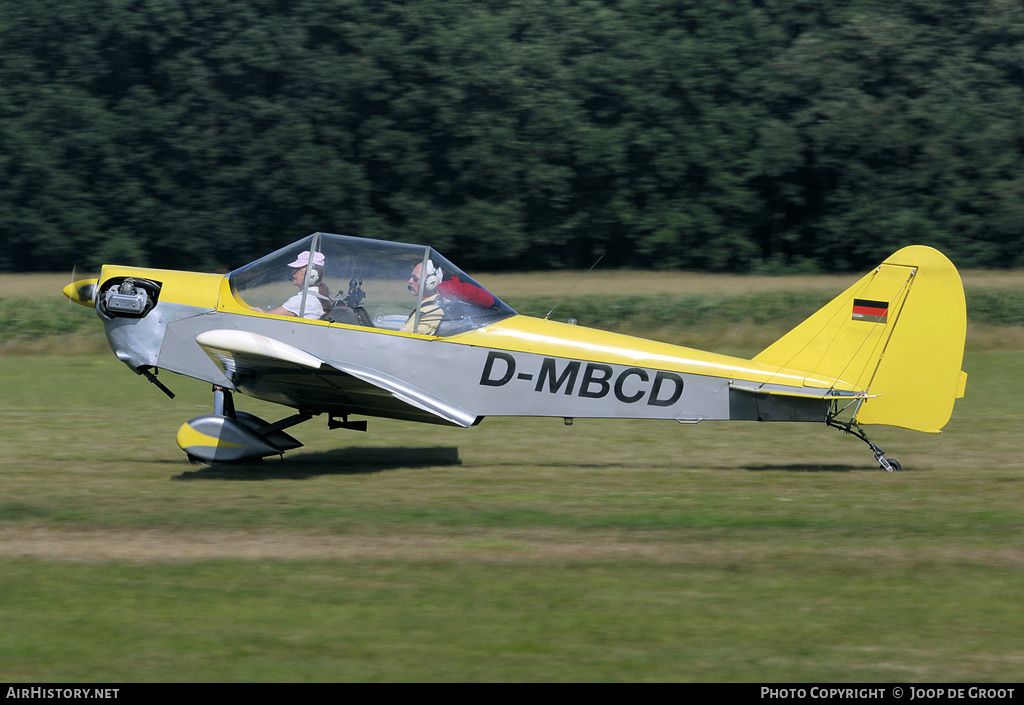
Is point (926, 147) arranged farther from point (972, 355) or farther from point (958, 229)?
point (972, 355)

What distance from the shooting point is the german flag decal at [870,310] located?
8.54 metres

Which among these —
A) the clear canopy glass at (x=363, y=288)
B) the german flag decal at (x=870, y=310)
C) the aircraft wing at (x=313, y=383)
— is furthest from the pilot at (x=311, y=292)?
the german flag decal at (x=870, y=310)

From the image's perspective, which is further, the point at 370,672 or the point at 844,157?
the point at 844,157

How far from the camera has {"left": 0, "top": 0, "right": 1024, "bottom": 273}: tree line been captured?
26547 mm

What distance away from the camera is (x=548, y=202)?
26438 millimetres

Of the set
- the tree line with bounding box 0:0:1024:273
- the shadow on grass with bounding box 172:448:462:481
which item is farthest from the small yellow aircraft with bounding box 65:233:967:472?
the tree line with bounding box 0:0:1024:273

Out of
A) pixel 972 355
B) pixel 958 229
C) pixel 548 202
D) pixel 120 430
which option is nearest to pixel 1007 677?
pixel 120 430

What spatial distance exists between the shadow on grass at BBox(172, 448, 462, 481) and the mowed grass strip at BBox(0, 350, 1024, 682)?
0.05 m

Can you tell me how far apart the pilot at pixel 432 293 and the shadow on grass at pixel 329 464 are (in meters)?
1.47

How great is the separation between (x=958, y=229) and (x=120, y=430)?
2291 centimetres

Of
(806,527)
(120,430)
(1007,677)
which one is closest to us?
(1007,677)

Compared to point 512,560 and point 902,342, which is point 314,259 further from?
point 902,342

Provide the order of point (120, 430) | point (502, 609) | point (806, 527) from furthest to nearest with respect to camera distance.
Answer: point (120, 430), point (806, 527), point (502, 609)

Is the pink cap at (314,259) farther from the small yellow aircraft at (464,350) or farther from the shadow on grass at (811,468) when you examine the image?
the shadow on grass at (811,468)
